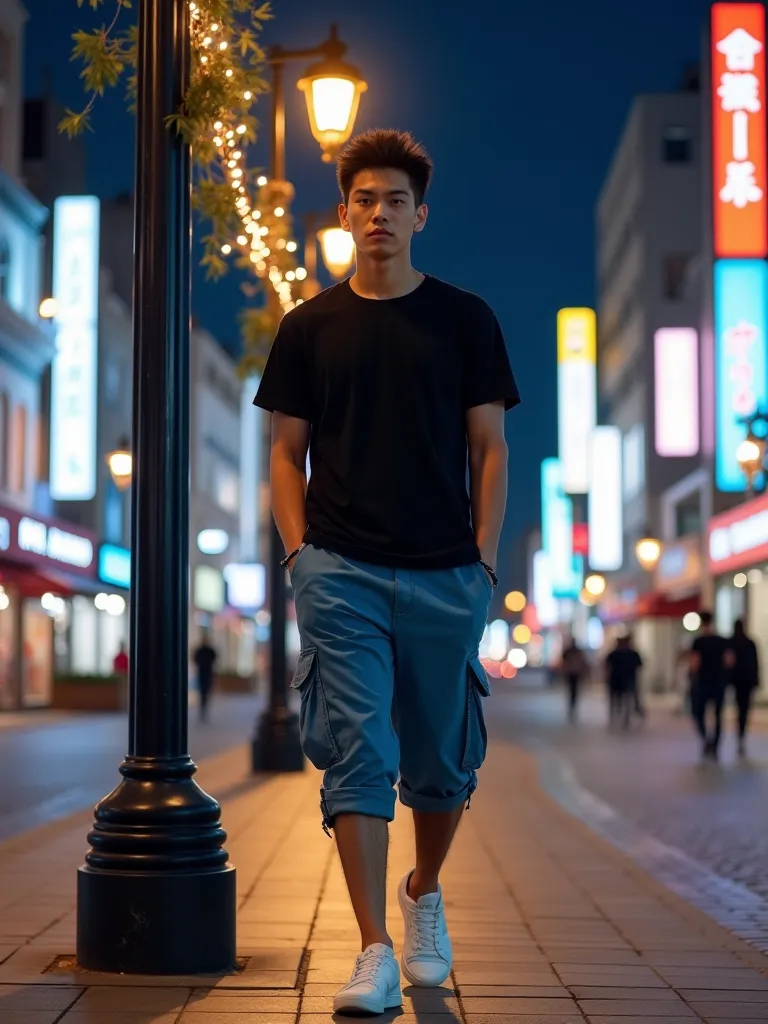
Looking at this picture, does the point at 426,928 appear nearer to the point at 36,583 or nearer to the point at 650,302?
the point at 36,583

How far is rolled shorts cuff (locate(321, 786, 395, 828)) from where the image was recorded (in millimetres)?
4520

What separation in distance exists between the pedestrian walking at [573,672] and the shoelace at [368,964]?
29134 millimetres

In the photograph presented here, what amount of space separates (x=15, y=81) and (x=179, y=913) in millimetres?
36378

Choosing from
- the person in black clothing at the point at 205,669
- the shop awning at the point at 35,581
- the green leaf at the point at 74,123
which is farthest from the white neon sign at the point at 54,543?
the green leaf at the point at 74,123

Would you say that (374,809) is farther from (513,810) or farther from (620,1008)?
(513,810)

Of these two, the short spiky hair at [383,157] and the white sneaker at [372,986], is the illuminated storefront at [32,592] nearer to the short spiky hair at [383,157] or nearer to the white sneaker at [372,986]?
the short spiky hair at [383,157]

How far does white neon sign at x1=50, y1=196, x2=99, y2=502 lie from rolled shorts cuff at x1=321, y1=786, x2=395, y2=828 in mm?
37900

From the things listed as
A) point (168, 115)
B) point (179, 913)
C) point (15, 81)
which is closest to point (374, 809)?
point (179, 913)

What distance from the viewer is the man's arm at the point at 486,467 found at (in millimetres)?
4871

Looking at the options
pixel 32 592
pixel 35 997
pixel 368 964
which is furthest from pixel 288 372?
pixel 32 592

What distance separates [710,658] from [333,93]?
9.72 m

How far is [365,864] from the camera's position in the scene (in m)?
4.54

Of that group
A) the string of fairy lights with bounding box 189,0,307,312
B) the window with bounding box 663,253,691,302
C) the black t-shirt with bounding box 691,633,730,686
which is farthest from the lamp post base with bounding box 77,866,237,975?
the window with bounding box 663,253,691,302

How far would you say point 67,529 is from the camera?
38.0m
